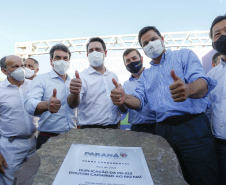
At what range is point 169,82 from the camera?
1492 millimetres

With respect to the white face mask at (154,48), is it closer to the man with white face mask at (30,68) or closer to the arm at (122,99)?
the arm at (122,99)

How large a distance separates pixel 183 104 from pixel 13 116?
1907 millimetres

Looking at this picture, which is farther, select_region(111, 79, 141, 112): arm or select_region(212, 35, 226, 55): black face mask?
select_region(212, 35, 226, 55): black face mask

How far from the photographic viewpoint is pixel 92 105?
1.93 metres

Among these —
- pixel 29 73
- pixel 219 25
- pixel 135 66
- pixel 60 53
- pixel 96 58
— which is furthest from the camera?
pixel 29 73

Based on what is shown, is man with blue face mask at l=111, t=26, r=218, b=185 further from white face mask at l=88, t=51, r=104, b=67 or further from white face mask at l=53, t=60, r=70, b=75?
white face mask at l=53, t=60, r=70, b=75

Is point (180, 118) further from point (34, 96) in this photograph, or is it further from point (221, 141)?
point (34, 96)

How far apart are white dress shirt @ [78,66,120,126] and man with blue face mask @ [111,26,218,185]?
0.44 meters

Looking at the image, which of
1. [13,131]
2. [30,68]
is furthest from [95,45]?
[30,68]

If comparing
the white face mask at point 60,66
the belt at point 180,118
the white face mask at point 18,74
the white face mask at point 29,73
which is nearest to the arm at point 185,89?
the belt at point 180,118

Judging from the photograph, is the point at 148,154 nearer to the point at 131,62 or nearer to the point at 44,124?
the point at 44,124

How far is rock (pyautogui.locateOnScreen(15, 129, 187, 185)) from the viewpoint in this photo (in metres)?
0.84

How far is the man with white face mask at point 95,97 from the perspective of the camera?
1854mm

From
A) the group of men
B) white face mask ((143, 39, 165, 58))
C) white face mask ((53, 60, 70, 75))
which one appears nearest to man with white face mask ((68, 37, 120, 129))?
the group of men
